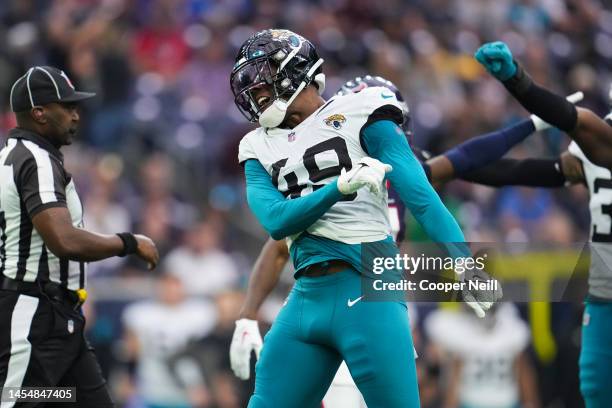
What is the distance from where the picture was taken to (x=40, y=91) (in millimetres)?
5098

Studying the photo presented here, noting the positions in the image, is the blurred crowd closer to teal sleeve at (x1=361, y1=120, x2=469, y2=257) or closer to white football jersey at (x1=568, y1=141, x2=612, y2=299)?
white football jersey at (x1=568, y1=141, x2=612, y2=299)

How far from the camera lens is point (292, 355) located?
14.3 feet

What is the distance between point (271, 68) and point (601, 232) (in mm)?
2029

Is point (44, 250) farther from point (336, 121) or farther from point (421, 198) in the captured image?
point (421, 198)

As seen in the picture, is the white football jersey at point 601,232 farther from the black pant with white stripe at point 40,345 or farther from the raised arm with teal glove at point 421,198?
the black pant with white stripe at point 40,345

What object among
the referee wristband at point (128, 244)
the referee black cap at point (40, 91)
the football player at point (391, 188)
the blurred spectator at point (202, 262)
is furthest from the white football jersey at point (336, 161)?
the blurred spectator at point (202, 262)

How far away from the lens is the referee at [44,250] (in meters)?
4.86

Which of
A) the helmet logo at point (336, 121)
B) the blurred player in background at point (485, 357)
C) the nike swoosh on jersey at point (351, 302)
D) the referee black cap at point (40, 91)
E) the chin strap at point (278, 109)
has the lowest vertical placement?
the blurred player in background at point (485, 357)

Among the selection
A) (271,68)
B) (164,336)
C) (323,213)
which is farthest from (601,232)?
(164,336)

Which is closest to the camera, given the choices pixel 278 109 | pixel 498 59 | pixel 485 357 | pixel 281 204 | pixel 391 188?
pixel 281 204

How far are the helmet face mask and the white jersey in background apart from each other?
3940 millimetres

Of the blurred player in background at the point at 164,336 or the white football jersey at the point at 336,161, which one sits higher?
the white football jersey at the point at 336,161

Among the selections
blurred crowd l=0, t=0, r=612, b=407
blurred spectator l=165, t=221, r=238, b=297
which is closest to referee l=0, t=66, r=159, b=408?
blurred crowd l=0, t=0, r=612, b=407

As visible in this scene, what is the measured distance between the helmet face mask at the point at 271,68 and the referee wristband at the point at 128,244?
A: 990 mm
